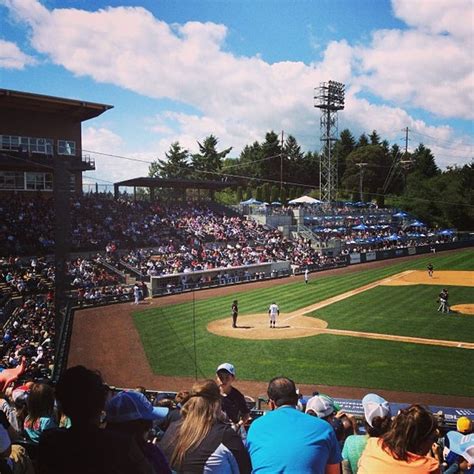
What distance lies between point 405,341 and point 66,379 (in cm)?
1708

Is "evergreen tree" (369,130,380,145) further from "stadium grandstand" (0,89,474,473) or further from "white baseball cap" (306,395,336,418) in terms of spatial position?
"white baseball cap" (306,395,336,418)

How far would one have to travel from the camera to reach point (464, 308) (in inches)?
893

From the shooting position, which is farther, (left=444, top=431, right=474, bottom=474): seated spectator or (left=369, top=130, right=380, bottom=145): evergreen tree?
(left=369, top=130, right=380, bottom=145): evergreen tree

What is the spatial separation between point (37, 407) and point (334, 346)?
14.8 meters

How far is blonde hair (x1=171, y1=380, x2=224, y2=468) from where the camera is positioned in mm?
2895

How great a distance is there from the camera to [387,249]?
123 feet

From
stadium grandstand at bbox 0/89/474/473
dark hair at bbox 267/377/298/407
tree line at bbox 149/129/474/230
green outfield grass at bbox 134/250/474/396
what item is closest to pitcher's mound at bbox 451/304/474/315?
green outfield grass at bbox 134/250/474/396

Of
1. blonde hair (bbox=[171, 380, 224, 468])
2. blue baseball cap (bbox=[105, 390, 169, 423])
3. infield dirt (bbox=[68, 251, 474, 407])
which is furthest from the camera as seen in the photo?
infield dirt (bbox=[68, 251, 474, 407])

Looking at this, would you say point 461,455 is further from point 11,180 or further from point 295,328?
point 11,180

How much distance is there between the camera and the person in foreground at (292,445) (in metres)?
2.93

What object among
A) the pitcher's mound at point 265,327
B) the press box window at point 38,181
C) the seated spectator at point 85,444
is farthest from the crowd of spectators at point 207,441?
the press box window at point 38,181

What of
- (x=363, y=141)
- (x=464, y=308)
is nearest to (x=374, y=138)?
(x=363, y=141)

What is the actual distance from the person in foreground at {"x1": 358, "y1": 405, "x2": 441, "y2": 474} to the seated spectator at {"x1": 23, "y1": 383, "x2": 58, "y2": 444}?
244 centimetres

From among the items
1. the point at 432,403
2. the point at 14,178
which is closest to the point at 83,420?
the point at 432,403
